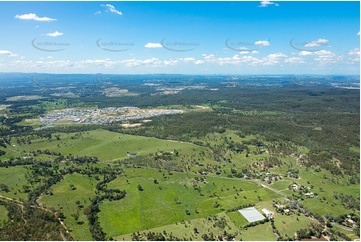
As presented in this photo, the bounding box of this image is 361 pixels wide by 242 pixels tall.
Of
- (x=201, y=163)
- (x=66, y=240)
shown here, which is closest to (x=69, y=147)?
(x=201, y=163)

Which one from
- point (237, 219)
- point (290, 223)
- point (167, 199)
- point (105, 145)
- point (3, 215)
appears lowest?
point (167, 199)

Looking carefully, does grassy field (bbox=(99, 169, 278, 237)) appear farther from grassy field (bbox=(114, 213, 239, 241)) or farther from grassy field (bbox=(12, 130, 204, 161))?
grassy field (bbox=(12, 130, 204, 161))

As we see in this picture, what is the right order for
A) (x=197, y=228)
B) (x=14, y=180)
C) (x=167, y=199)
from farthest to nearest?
(x=14, y=180)
(x=167, y=199)
(x=197, y=228)

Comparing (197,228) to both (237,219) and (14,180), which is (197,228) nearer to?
(237,219)

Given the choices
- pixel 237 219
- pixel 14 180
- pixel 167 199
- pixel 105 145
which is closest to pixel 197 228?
pixel 237 219

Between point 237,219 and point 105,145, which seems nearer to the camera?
point 237,219

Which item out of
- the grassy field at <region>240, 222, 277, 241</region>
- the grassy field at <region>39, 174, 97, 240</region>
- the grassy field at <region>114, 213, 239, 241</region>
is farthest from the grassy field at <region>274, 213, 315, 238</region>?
the grassy field at <region>39, 174, 97, 240</region>

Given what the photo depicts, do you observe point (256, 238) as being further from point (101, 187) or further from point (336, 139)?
point (336, 139)
